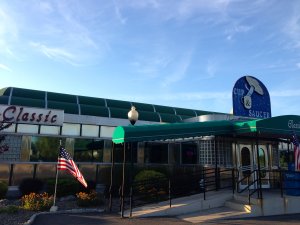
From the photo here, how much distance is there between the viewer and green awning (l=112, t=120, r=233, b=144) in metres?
10.9

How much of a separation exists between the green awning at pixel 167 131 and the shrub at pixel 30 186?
6.64 meters

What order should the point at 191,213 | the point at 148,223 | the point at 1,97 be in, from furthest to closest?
the point at 1,97 → the point at 191,213 → the point at 148,223

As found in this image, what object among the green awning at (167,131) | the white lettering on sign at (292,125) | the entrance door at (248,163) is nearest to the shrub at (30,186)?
the green awning at (167,131)

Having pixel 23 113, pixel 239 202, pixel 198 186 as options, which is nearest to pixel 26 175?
pixel 23 113

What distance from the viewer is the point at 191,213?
11.5m

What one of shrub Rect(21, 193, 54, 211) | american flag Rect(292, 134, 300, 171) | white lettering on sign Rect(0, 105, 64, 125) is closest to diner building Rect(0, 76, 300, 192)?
white lettering on sign Rect(0, 105, 64, 125)

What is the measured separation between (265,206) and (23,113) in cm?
1147

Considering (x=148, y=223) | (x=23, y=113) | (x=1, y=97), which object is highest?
(x=1, y=97)

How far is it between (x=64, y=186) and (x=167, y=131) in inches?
248

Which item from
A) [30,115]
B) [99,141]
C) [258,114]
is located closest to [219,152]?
[258,114]

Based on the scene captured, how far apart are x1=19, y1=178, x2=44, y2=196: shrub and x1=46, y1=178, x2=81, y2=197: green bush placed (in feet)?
1.69

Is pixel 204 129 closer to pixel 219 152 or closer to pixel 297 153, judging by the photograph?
pixel 297 153

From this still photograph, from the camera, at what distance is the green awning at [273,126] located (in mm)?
12031

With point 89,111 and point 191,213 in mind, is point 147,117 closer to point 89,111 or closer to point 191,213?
point 89,111
